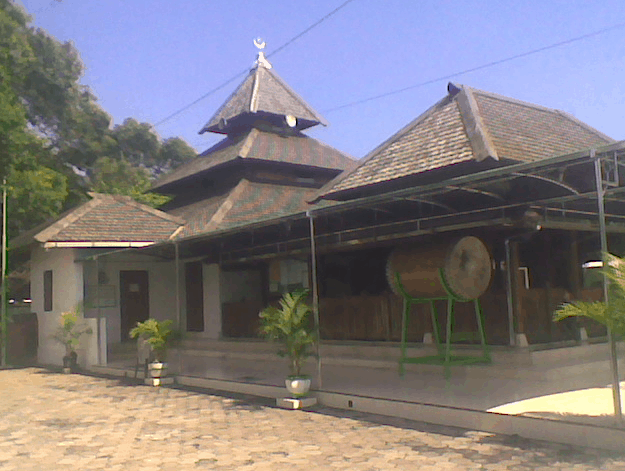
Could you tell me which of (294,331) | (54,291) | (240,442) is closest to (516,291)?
(294,331)

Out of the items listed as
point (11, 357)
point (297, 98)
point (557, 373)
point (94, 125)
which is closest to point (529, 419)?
point (557, 373)

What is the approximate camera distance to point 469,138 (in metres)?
11.3

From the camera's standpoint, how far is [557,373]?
31.5 feet

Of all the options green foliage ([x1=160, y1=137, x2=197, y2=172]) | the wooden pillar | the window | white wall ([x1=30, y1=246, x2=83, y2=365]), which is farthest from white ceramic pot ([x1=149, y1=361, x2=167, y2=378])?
green foliage ([x1=160, y1=137, x2=197, y2=172])

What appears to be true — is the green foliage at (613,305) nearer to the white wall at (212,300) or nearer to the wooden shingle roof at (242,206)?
the wooden shingle roof at (242,206)

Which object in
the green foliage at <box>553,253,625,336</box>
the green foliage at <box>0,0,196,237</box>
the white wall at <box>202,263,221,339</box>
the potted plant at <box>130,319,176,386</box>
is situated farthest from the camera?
the green foliage at <box>0,0,196,237</box>

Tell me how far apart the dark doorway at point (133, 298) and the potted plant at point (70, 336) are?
236 centimetres

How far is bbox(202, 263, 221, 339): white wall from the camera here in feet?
56.7

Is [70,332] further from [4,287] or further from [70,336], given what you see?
[4,287]

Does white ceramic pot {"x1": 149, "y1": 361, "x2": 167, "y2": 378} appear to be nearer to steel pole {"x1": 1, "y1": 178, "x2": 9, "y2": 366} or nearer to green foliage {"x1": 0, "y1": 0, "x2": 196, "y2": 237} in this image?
steel pole {"x1": 1, "y1": 178, "x2": 9, "y2": 366}

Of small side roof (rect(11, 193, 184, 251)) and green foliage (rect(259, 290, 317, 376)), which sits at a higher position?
small side roof (rect(11, 193, 184, 251))

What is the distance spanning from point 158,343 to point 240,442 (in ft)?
17.6

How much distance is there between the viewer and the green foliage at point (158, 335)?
39.9 ft

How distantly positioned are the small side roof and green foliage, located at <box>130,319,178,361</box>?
4.35 m
